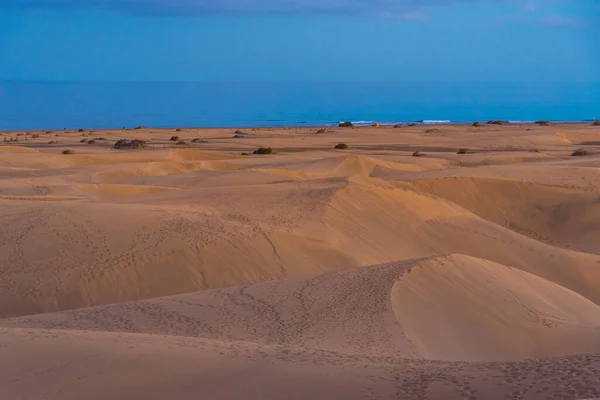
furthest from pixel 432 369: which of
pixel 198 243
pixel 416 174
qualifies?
pixel 416 174

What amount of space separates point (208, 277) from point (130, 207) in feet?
12.0

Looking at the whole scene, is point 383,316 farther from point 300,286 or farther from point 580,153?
point 580,153

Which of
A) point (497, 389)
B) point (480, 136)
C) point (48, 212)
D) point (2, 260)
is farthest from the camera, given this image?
point (480, 136)

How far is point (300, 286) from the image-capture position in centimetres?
1121

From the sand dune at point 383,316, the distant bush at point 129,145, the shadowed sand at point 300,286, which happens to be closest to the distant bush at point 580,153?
the shadowed sand at point 300,286

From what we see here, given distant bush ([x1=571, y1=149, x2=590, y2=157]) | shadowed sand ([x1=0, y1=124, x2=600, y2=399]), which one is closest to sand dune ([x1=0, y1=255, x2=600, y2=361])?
shadowed sand ([x1=0, y1=124, x2=600, y2=399])

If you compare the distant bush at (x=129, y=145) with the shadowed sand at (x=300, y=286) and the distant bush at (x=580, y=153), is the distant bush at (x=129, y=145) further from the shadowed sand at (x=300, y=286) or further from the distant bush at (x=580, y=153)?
the distant bush at (x=580, y=153)

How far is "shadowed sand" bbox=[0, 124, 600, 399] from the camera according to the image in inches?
244

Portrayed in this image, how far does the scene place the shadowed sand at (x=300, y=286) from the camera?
6.20m

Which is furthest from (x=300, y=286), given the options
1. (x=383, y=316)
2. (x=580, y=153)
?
(x=580, y=153)

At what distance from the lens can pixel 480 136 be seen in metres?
44.2

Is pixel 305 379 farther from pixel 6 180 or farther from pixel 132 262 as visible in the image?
pixel 6 180

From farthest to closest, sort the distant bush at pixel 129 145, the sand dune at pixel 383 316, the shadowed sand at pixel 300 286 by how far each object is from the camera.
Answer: the distant bush at pixel 129 145 → the sand dune at pixel 383 316 → the shadowed sand at pixel 300 286

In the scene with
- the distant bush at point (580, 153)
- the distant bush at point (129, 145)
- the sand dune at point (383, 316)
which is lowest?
the sand dune at point (383, 316)
